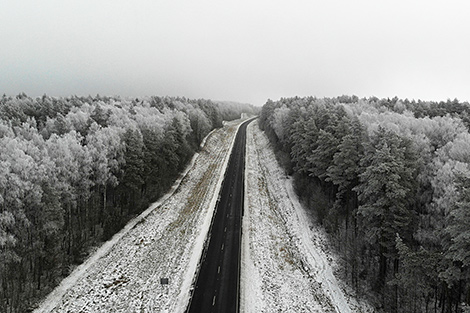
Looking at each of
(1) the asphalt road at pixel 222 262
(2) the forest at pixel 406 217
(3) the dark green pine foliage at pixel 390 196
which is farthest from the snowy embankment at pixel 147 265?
(3) the dark green pine foliage at pixel 390 196

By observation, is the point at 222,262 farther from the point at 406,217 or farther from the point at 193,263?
the point at 406,217

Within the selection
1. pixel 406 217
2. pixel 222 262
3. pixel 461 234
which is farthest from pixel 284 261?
pixel 461 234

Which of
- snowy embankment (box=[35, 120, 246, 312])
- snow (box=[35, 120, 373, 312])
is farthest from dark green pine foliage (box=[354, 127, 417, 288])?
snowy embankment (box=[35, 120, 246, 312])

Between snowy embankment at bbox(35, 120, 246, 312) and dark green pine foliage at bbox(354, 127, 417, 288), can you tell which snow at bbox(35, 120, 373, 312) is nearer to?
snowy embankment at bbox(35, 120, 246, 312)

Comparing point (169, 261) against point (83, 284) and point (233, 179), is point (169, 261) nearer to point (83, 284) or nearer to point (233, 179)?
point (83, 284)

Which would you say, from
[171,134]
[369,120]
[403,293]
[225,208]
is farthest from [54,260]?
[369,120]

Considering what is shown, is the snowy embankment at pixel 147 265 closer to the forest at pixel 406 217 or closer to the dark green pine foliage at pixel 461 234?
the forest at pixel 406 217
